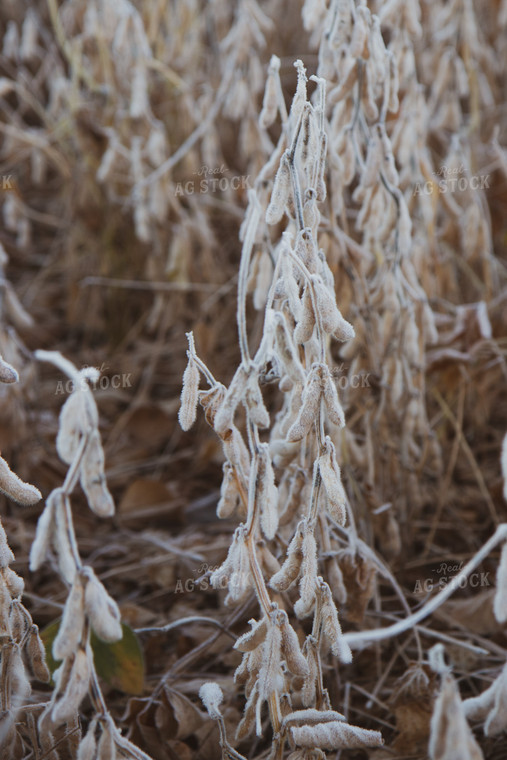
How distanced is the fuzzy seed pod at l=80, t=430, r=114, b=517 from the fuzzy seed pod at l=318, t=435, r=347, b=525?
234mm

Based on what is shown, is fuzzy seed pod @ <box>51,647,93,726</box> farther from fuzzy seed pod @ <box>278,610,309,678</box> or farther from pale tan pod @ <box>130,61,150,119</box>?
pale tan pod @ <box>130,61,150,119</box>

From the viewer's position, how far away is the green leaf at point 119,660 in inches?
46.0

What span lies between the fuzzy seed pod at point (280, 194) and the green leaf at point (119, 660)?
23.9 inches

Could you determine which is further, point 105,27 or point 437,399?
point 105,27

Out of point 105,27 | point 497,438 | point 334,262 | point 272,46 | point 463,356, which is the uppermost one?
point 272,46

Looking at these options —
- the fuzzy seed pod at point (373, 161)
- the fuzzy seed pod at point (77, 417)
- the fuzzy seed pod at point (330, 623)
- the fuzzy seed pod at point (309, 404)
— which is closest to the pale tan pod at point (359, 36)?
the fuzzy seed pod at point (373, 161)

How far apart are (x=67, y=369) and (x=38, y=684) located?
0.61 meters

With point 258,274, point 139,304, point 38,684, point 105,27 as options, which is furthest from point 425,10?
point 38,684

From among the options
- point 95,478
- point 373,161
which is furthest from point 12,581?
point 373,161

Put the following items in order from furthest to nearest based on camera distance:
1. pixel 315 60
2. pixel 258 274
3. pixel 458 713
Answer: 1. pixel 315 60
2. pixel 258 274
3. pixel 458 713

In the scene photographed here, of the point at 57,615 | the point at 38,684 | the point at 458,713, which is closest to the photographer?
the point at 458,713

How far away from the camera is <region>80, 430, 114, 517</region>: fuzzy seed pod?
0.89m

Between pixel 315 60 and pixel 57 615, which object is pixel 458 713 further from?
pixel 315 60

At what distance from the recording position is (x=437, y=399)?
1.62 metres
